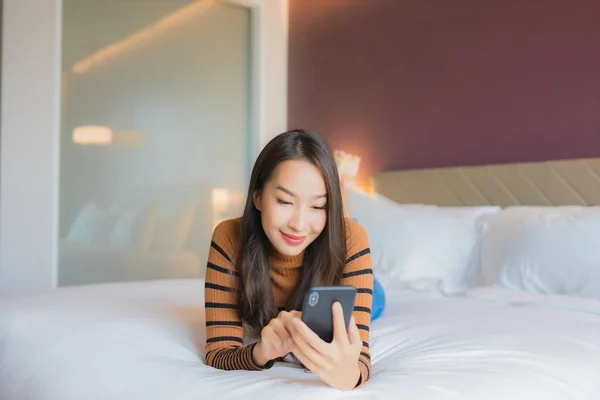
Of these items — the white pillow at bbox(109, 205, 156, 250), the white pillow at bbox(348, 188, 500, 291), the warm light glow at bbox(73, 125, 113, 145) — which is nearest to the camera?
the white pillow at bbox(348, 188, 500, 291)

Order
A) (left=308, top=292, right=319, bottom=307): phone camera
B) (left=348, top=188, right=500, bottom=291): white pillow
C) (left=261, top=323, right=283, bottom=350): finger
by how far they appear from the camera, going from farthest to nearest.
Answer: (left=348, top=188, right=500, bottom=291): white pillow
(left=261, top=323, right=283, bottom=350): finger
(left=308, top=292, right=319, bottom=307): phone camera

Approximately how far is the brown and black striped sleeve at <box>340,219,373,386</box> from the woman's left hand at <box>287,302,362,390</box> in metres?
0.16

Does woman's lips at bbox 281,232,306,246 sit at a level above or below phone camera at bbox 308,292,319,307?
above

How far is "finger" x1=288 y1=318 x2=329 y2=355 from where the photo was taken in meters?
0.88

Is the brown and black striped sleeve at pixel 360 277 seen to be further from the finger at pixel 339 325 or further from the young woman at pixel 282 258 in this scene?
the finger at pixel 339 325

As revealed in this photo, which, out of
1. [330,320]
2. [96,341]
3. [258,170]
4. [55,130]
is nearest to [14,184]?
[55,130]

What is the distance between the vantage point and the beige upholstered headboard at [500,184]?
241cm

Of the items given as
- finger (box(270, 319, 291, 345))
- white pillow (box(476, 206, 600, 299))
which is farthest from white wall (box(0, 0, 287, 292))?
finger (box(270, 319, 291, 345))

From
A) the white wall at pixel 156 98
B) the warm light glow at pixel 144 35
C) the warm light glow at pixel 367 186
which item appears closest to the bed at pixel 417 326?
the warm light glow at pixel 367 186

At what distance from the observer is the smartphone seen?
34.2 inches

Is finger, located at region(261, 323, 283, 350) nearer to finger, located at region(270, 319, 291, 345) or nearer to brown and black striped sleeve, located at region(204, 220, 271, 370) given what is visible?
finger, located at region(270, 319, 291, 345)

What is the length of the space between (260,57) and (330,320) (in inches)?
127

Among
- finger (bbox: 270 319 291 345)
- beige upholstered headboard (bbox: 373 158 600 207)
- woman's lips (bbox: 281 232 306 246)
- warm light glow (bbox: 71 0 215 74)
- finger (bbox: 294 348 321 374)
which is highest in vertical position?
warm light glow (bbox: 71 0 215 74)

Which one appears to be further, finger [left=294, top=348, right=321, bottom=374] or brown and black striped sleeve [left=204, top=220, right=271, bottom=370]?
brown and black striped sleeve [left=204, top=220, right=271, bottom=370]
